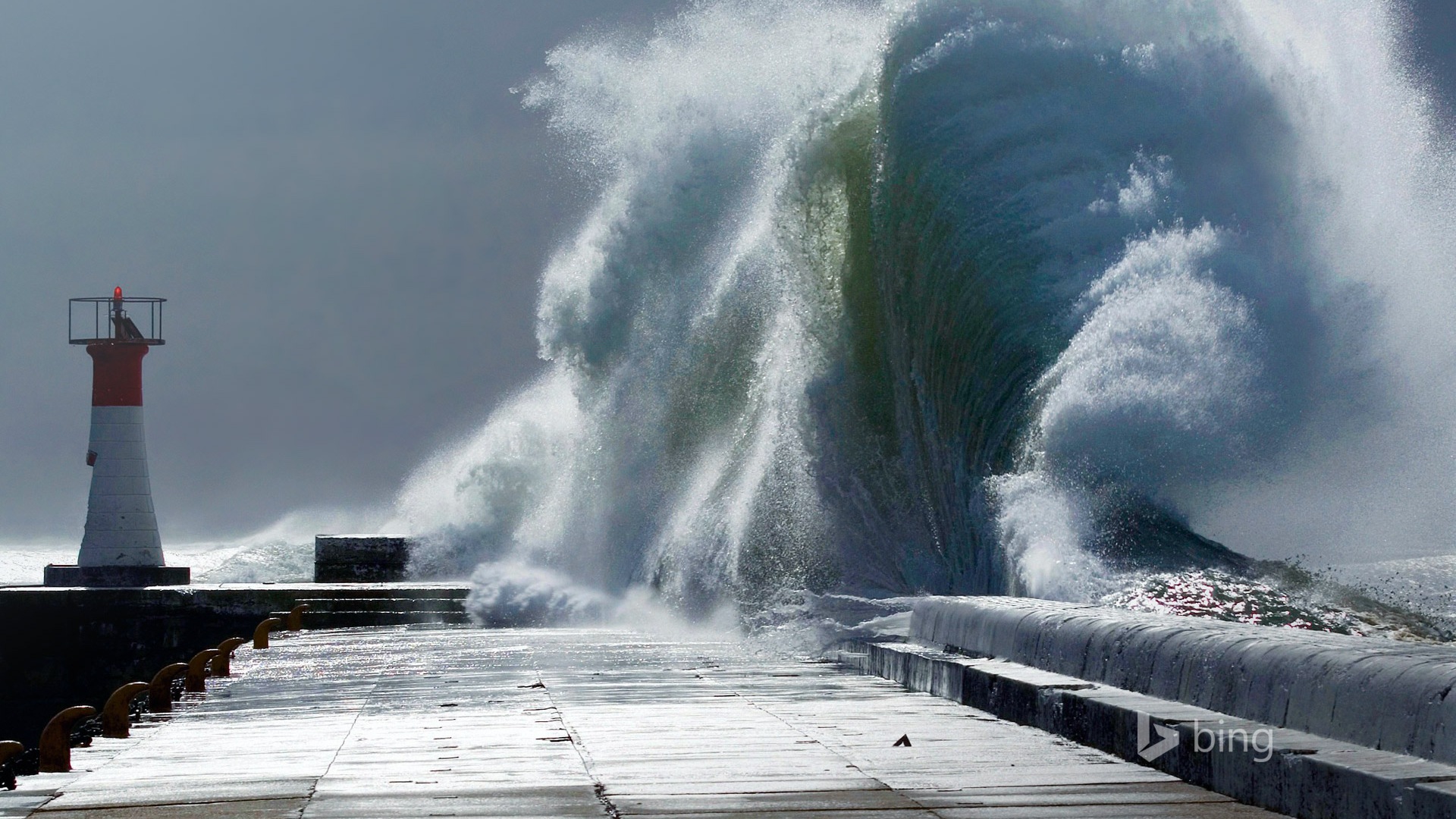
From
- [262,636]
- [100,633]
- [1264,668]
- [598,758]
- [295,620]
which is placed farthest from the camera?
[100,633]

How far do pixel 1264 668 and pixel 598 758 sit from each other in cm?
256

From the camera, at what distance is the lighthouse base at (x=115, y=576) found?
32.9m

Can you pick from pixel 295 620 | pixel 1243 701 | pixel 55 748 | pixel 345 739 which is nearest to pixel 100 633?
pixel 295 620

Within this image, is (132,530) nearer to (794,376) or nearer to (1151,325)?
(794,376)

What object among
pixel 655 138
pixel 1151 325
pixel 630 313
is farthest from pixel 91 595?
pixel 1151 325

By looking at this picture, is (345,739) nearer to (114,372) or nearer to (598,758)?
(598,758)

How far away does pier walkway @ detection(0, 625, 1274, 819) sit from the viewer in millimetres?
5254

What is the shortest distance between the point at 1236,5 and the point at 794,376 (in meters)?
6.80

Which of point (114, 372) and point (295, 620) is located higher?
point (114, 372)

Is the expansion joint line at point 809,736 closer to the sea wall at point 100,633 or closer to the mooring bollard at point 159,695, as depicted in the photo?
the mooring bollard at point 159,695

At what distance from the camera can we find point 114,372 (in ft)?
113

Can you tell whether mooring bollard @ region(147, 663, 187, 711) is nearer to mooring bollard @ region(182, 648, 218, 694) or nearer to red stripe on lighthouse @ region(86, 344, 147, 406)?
mooring bollard @ region(182, 648, 218, 694)

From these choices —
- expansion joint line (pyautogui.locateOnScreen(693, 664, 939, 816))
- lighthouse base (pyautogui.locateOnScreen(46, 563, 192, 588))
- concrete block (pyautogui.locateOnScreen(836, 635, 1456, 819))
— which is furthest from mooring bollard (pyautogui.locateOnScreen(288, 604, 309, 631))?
lighthouse base (pyautogui.locateOnScreen(46, 563, 192, 588))

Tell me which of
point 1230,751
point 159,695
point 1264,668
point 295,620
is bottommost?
point 295,620
